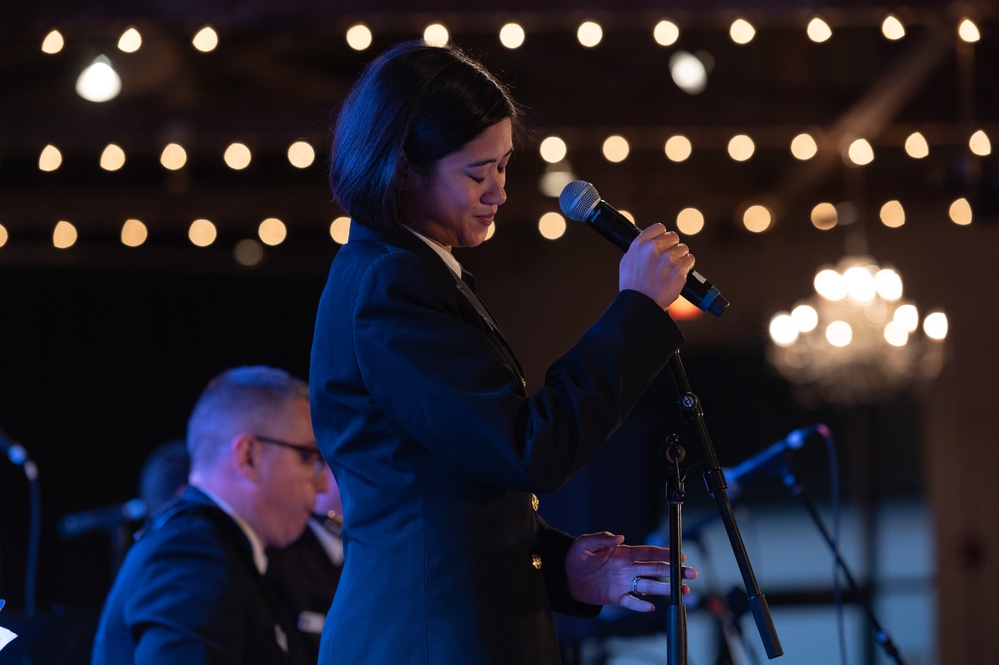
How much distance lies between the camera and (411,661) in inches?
47.4

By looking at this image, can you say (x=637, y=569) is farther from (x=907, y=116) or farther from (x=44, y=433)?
(x=907, y=116)

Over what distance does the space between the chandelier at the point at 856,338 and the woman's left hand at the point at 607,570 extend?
5.44 metres

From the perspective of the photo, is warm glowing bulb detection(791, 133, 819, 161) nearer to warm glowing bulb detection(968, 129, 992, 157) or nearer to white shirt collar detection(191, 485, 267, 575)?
warm glowing bulb detection(968, 129, 992, 157)

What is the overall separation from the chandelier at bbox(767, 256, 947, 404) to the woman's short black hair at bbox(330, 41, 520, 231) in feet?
18.1

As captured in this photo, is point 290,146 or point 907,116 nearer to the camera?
point 290,146

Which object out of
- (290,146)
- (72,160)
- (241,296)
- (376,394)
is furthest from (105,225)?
(376,394)

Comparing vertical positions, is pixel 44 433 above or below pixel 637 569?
above

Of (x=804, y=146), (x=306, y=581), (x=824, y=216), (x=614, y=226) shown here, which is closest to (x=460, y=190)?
(x=614, y=226)

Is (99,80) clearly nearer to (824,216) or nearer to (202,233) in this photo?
(202,233)

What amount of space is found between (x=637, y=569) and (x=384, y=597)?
12.1 inches

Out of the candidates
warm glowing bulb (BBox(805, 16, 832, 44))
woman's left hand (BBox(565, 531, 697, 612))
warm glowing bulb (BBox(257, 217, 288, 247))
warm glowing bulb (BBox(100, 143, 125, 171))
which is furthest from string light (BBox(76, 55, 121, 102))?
woman's left hand (BBox(565, 531, 697, 612))

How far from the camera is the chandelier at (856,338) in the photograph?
6.55 m

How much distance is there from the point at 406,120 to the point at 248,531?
3.88 ft

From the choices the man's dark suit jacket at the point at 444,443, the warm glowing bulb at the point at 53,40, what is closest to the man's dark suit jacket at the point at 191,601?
the man's dark suit jacket at the point at 444,443
